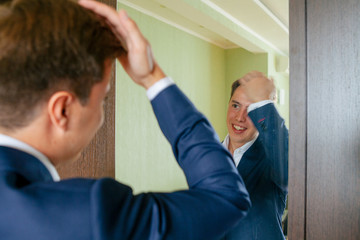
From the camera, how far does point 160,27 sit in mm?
1117

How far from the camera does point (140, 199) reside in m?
0.36

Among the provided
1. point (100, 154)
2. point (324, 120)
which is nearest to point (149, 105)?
point (100, 154)

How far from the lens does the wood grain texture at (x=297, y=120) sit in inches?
25.2

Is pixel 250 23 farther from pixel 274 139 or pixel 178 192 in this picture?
pixel 178 192

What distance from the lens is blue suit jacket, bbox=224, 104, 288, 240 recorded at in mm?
687

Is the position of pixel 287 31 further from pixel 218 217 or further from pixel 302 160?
pixel 218 217

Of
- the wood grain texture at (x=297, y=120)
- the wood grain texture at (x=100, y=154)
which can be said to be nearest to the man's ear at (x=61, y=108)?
the wood grain texture at (x=100, y=154)

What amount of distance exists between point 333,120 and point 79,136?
490 mm

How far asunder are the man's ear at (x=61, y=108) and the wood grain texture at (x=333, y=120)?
1.57 feet

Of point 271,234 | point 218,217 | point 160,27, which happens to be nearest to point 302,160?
point 271,234

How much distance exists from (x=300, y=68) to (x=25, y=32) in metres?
0.52

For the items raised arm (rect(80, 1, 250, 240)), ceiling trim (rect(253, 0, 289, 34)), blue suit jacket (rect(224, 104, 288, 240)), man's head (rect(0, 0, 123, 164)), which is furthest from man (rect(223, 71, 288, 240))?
man's head (rect(0, 0, 123, 164))

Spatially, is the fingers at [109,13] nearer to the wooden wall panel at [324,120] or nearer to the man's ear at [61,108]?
the man's ear at [61,108]

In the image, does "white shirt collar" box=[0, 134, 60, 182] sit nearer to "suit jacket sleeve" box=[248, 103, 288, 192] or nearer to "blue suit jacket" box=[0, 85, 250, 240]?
"blue suit jacket" box=[0, 85, 250, 240]
